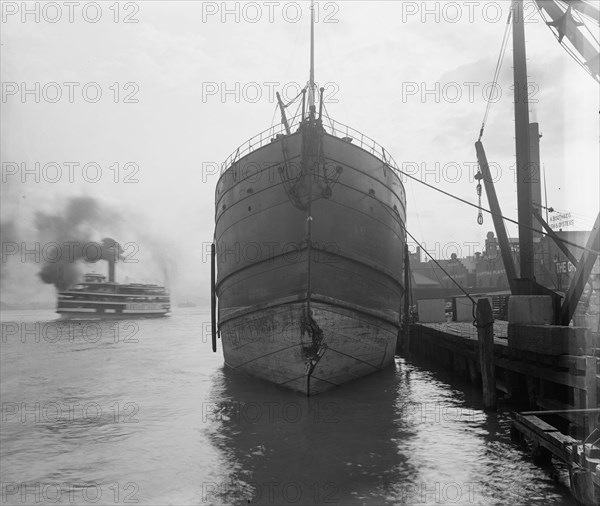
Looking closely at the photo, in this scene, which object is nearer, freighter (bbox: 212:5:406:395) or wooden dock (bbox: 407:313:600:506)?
wooden dock (bbox: 407:313:600:506)

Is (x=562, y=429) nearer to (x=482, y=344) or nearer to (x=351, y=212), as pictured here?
(x=482, y=344)

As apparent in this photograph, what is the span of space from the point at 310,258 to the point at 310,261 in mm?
63

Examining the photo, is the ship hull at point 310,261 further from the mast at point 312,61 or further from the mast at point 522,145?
the mast at point 522,145

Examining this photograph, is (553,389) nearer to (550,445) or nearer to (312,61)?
(550,445)

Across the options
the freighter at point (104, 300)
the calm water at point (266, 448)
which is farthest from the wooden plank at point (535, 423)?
the freighter at point (104, 300)

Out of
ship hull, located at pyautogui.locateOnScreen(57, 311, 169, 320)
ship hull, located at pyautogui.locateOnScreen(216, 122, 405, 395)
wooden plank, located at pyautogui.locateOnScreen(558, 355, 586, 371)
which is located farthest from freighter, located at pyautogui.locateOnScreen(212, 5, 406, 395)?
Answer: ship hull, located at pyautogui.locateOnScreen(57, 311, 169, 320)

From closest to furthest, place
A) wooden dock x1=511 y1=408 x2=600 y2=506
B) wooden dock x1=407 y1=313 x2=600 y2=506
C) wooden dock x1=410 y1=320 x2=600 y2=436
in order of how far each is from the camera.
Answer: wooden dock x1=511 y1=408 x2=600 y2=506
wooden dock x1=407 y1=313 x2=600 y2=506
wooden dock x1=410 y1=320 x2=600 y2=436

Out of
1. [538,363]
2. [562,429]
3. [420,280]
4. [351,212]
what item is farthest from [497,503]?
[420,280]

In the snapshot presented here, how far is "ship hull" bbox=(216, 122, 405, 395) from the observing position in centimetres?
1012

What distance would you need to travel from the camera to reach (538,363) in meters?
8.09

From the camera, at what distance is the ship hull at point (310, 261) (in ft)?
33.2

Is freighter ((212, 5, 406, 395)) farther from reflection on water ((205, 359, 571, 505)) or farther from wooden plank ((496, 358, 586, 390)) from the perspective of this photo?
wooden plank ((496, 358, 586, 390))

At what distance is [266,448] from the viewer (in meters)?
7.41

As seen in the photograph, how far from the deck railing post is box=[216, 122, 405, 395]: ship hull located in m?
2.60
